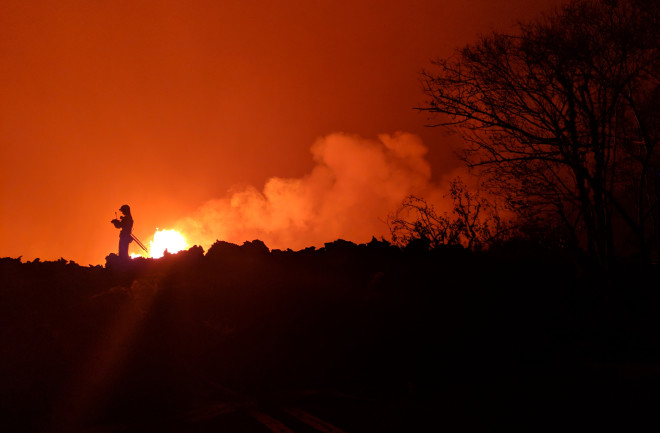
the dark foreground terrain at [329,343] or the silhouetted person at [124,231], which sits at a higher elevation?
the silhouetted person at [124,231]

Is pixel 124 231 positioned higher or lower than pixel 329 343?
higher

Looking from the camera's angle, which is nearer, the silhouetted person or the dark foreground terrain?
the dark foreground terrain

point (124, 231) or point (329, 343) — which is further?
point (124, 231)

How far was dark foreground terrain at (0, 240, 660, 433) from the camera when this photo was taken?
6.15m

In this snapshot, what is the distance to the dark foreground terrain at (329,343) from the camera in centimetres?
615

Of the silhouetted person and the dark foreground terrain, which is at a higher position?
the silhouetted person

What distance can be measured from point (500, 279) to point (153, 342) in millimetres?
8306

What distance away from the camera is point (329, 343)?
1036 cm

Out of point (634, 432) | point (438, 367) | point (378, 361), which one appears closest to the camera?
point (634, 432)

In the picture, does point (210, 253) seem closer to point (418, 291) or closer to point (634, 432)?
point (418, 291)

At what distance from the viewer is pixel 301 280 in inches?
478

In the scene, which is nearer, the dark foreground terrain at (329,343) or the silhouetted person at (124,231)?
the dark foreground terrain at (329,343)

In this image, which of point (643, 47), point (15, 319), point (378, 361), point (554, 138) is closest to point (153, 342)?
point (15, 319)

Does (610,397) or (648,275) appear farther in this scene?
(648,275)
